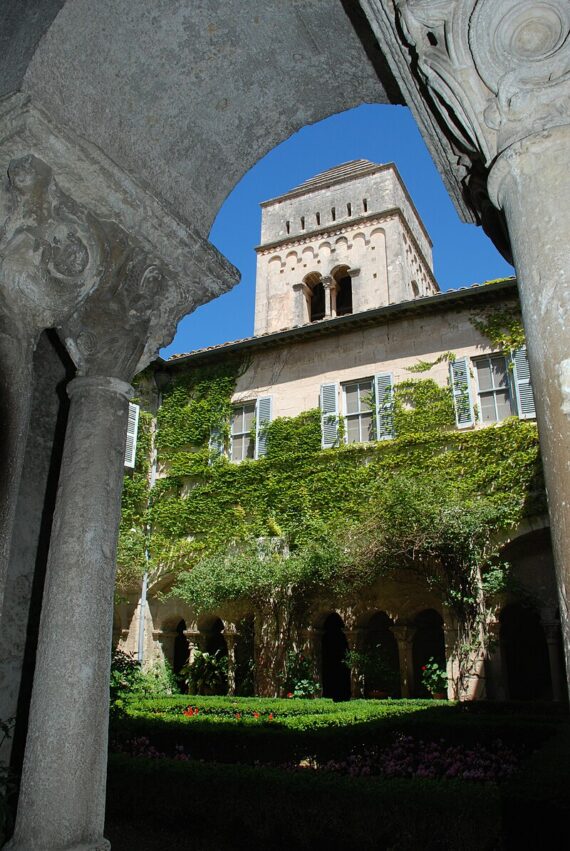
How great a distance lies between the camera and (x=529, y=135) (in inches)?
73.4

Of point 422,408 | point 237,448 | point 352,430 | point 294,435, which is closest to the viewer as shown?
point 422,408

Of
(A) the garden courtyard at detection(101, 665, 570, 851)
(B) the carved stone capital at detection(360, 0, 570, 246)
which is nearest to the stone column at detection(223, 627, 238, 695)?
(A) the garden courtyard at detection(101, 665, 570, 851)

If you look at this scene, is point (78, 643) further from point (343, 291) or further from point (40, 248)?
point (343, 291)

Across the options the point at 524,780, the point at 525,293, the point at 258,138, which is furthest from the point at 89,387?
the point at 524,780

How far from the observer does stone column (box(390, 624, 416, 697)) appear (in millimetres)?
12656

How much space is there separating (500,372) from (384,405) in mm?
2340

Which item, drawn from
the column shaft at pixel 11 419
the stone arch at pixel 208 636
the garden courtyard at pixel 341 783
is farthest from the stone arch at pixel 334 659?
the column shaft at pixel 11 419

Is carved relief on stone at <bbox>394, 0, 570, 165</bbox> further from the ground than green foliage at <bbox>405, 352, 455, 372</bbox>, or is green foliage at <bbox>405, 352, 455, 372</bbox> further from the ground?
green foliage at <bbox>405, 352, 455, 372</bbox>

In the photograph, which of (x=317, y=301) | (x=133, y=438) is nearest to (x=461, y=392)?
(x=133, y=438)

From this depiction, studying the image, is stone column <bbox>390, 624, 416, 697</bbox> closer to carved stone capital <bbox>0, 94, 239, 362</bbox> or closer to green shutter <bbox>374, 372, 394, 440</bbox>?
green shutter <bbox>374, 372, 394, 440</bbox>

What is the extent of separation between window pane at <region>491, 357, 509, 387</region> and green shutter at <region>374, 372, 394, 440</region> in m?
2.02

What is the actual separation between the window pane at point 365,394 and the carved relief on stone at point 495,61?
12228 millimetres

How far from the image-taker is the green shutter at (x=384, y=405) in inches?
541

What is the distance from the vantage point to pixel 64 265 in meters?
2.89
